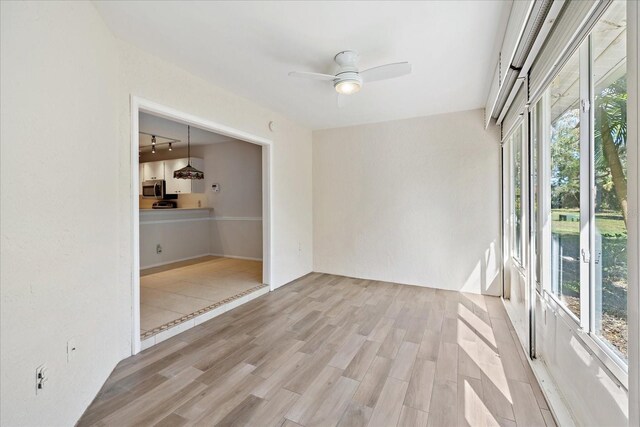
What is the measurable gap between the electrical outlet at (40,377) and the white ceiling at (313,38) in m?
2.20

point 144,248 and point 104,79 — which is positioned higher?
point 104,79

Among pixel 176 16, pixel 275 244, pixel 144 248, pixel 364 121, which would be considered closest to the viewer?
pixel 176 16

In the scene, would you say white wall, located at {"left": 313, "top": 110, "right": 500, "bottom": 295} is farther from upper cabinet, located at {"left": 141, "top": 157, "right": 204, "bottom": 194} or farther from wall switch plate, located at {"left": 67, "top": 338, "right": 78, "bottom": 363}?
wall switch plate, located at {"left": 67, "top": 338, "right": 78, "bottom": 363}

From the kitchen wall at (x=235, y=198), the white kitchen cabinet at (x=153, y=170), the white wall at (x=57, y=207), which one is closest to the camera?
the white wall at (x=57, y=207)

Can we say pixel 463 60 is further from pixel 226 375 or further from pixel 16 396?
pixel 16 396

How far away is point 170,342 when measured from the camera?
2.48 metres

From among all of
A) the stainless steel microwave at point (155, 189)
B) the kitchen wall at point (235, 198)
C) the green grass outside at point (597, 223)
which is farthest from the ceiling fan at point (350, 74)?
the stainless steel microwave at point (155, 189)

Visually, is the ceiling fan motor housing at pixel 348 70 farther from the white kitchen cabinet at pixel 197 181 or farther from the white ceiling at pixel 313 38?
the white kitchen cabinet at pixel 197 181

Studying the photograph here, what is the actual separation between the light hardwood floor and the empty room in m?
0.02

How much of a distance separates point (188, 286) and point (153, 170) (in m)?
4.07

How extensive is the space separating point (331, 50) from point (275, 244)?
266 cm

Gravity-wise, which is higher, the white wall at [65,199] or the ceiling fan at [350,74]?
the ceiling fan at [350,74]

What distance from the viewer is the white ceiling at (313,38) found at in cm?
181

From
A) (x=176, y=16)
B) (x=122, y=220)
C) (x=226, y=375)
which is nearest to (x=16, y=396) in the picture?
(x=226, y=375)
